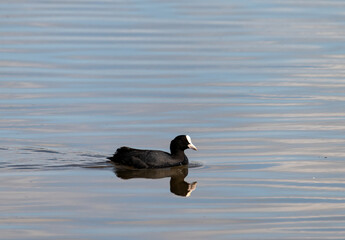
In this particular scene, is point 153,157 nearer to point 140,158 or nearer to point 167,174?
point 140,158

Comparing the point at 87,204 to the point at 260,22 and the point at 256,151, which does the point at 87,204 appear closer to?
the point at 256,151

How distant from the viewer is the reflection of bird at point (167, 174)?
557 inches

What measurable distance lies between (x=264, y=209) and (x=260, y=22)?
19.6 metres

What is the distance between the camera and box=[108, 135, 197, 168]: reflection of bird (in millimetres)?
15188

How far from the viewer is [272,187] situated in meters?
13.7

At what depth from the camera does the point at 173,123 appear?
59.2 feet

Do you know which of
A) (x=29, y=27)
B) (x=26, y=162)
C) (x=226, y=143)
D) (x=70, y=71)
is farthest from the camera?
(x=29, y=27)

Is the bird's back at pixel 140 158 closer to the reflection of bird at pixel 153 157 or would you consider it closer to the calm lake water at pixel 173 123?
→ the reflection of bird at pixel 153 157

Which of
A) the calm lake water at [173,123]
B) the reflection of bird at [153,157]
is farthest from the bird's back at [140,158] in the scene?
the calm lake water at [173,123]

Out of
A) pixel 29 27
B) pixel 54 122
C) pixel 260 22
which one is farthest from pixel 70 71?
pixel 260 22

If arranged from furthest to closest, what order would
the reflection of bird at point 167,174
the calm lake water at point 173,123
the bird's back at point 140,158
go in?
1. the bird's back at point 140,158
2. the reflection of bird at point 167,174
3. the calm lake water at point 173,123

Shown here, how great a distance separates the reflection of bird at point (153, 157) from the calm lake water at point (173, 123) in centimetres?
15

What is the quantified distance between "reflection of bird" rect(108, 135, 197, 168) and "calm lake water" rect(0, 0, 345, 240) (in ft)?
0.50

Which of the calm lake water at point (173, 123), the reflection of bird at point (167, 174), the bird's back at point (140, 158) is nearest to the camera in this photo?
the calm lake water at point (173, 123)
